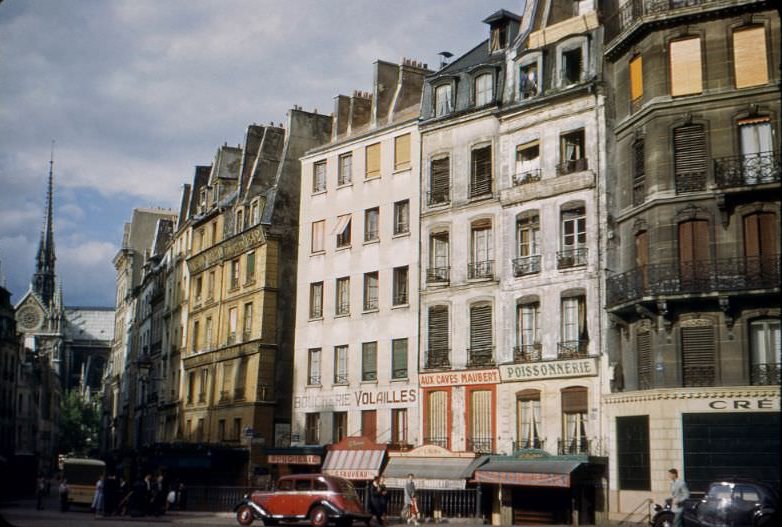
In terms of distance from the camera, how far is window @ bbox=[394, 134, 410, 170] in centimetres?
5025

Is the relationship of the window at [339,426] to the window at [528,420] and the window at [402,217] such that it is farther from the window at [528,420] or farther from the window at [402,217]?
the window at [528,420]

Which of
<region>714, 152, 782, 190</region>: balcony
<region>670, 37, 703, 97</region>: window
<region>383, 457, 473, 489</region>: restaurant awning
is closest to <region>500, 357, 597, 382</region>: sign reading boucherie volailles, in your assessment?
<region>383, 457, 473, 489</region>: restaurant awning

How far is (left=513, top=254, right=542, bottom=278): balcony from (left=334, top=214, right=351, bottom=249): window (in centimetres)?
1169

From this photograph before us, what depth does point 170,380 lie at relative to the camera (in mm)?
72375

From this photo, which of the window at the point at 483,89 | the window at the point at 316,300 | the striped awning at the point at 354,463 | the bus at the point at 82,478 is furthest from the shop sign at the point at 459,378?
the bus at the point at 82,478

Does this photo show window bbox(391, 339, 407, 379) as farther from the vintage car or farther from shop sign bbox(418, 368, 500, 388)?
the vintage car

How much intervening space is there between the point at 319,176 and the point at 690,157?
2322 centimetres

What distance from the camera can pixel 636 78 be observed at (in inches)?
1555

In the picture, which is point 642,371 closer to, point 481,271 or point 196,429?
point 481,271

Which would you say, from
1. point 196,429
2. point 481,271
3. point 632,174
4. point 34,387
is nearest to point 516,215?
point 481,271

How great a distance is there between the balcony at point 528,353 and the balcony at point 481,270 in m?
3.58

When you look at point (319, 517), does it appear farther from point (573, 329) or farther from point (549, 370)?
point (573, 329)

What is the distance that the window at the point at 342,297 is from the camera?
5231 cm

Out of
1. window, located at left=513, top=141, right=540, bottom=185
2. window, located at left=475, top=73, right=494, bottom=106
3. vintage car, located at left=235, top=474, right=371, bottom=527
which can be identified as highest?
window, located at left=475, top=73, right=494, bottom=106
